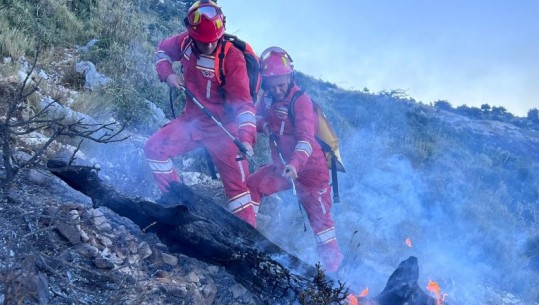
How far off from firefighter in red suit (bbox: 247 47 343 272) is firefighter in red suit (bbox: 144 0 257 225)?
476mm

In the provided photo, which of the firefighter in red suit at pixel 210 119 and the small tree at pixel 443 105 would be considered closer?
the firefighter in red suit at pixel 210 119

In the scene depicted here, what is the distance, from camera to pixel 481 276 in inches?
320

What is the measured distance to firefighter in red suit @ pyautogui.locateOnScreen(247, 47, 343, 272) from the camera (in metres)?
5.05

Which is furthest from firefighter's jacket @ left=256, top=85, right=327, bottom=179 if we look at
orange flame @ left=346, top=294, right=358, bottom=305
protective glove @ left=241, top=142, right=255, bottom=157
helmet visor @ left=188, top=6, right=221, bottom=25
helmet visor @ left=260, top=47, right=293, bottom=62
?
orange flame @ left=346, top=294, right=358, bottom=305

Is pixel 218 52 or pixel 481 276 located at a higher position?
pixel 218 52

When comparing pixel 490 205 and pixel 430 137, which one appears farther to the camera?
pixel 430 137

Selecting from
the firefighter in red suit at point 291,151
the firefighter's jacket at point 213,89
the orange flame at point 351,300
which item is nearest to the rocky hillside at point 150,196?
the orange flame at point 351,300

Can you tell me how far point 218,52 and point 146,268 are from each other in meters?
2.19

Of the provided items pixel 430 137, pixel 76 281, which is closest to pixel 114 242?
pixel 76 281

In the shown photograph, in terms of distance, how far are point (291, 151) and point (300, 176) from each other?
328 millimetres

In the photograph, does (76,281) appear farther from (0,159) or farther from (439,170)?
(439,170)

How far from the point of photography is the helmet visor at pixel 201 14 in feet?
14.4

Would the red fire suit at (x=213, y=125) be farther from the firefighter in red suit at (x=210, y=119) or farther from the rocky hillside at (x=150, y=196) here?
the rocky hillside at (x=150, y=196)

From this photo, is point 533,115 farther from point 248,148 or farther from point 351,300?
point 351,300
